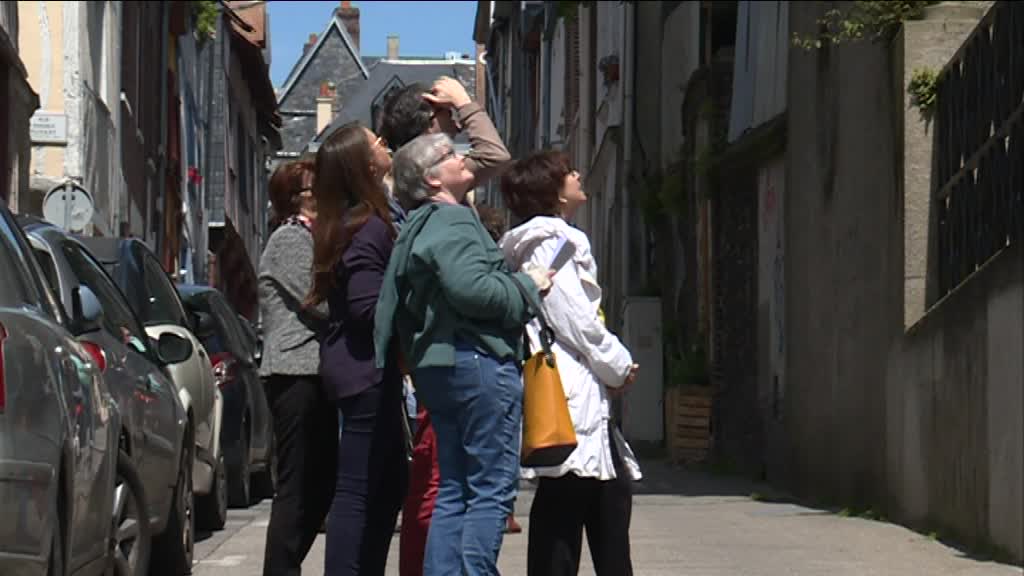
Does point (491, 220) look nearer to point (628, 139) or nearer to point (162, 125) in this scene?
point (628, 139)

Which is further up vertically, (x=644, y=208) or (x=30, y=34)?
(x=30, y=34)

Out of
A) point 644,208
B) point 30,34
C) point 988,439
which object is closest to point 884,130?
point 988,439

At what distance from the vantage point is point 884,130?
13.4m

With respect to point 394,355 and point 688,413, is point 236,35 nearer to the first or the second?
point 688,413

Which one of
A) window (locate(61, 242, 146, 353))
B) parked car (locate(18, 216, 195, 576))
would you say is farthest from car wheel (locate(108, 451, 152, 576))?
window (locate(61, 242, 146, 353))

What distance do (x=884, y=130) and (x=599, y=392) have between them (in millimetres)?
6482

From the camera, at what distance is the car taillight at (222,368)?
44.3 ft

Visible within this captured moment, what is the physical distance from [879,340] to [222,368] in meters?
3.89

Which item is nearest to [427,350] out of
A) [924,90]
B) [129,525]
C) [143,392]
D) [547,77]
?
[129,525]

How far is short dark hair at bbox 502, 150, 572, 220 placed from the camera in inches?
295

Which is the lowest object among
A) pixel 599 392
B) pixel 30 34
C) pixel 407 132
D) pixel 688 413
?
pixel 688 413

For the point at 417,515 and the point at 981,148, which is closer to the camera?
the point at 417,515

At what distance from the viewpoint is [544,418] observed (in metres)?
6.96

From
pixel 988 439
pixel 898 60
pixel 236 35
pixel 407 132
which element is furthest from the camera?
pixel 236 35
